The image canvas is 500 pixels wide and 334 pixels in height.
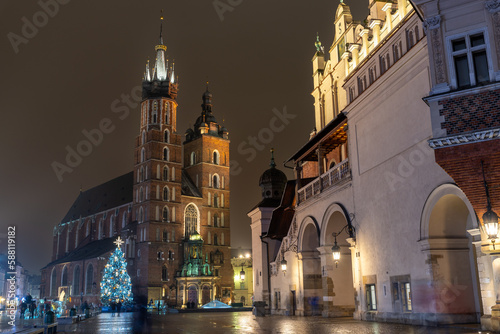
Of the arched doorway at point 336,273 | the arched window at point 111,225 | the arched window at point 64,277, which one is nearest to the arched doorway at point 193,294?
the arched window at point 111,225

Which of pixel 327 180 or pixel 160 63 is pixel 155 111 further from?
pixel 327 180

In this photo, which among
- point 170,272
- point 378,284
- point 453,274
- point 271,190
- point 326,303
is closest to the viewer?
point 453,274

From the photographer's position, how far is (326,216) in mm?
23703

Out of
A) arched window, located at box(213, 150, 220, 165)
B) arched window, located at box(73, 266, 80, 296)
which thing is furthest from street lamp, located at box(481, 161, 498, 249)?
arched window, located at box(73, 266, 80, 296)

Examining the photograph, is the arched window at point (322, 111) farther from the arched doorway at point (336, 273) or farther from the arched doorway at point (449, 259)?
the arched doorway at point (449, 259)

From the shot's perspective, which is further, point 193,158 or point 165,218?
point 193,158

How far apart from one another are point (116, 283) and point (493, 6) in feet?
185

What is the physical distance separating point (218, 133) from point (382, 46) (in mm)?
72078

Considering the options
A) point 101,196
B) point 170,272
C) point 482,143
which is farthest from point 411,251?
point 101,196

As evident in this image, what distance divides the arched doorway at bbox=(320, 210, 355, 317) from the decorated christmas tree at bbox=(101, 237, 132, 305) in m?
41.7

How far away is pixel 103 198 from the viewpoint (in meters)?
96.2

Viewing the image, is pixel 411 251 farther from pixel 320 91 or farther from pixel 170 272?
pixel 170 272

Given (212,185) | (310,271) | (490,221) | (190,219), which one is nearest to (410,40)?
(490,221)

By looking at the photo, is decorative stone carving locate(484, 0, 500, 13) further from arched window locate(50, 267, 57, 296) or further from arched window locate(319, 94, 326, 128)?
arched window locate(50, 267, 57, 296)
